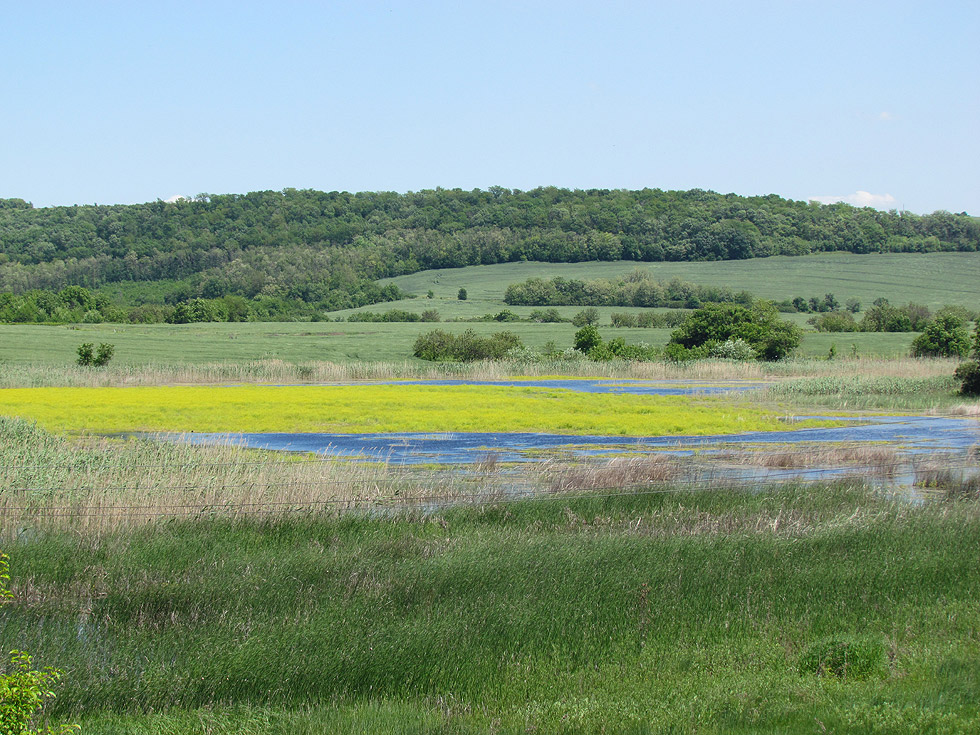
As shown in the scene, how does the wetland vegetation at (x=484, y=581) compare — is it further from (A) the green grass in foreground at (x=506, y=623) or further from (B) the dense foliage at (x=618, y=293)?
(B) the dense foliage at (x=618, y=293)

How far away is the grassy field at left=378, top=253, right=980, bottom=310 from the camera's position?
4058 inches

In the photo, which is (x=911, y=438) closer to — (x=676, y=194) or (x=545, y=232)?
(x=545, y=232)

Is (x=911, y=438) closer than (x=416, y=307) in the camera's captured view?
Yes

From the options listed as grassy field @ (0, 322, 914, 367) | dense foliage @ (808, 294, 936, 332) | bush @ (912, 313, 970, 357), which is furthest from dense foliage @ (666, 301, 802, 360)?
dense foliage @ (808, 294, 936, 332)

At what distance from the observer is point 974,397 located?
121ft

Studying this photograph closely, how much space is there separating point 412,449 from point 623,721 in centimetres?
1705

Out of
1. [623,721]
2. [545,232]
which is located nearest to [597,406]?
[623,721]

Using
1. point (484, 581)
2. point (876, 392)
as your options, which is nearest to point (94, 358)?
point (876, 392)

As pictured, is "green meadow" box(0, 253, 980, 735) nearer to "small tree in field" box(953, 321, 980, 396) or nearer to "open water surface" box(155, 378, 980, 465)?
"open water surface" box(155, 378, 980, 465)

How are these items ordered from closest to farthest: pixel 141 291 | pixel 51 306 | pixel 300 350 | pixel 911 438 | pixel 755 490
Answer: pixel 755 490 < pixel 911 438 < pixel 300 350 < pixel 51 306 < pixel 141 291

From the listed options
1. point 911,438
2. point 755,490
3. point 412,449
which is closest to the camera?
point 755,490

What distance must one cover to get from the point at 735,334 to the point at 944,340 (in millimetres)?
11789

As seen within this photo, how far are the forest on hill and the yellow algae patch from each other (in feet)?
248

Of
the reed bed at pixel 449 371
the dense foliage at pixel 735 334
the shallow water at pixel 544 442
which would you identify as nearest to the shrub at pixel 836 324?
the dense foliage at pixel 735 334
